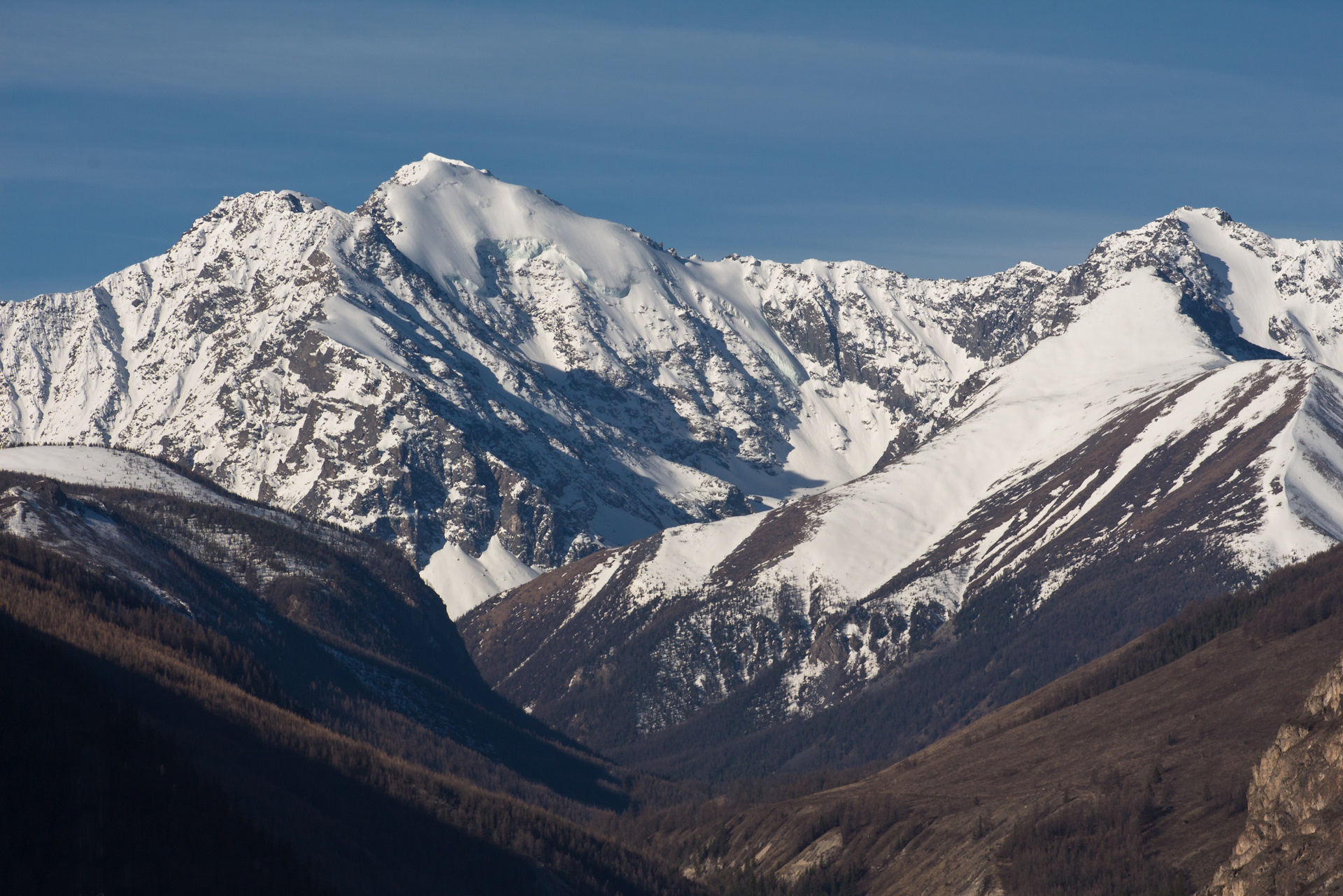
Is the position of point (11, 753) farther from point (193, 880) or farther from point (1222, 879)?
point (1222, 879)

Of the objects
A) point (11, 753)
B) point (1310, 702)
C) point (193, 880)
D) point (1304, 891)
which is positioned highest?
point (11, 753)

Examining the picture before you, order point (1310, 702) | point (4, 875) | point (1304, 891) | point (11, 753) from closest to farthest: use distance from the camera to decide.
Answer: point (1304, 891)
point (1310, 702)
point (4, 875)
point (11, 753)

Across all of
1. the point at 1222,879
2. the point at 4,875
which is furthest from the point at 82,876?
the point at 1222,879

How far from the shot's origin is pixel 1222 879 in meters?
137

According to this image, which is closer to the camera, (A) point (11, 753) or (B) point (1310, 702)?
(B) point (1310, 702)

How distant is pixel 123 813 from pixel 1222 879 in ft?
404

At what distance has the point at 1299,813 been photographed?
435 ft

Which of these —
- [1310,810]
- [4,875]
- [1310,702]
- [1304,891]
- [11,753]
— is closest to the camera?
[1304,891]

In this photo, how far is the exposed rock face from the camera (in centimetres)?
12462

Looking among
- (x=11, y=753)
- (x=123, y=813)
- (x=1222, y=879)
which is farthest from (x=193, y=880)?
(x=1222, y=879)

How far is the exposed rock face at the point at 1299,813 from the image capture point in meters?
125

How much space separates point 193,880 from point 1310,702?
122 m

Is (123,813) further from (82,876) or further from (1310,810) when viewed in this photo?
(1310,810)

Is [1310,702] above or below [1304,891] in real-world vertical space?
above
